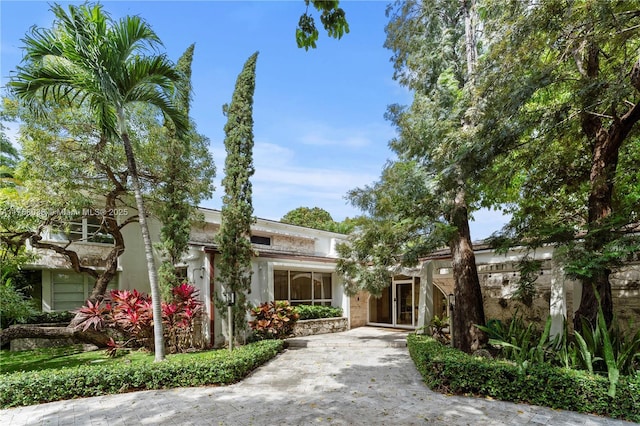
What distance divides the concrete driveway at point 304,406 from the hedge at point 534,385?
22cm

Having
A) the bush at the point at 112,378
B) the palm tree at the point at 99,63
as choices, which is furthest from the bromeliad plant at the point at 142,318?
the bush at the point at 112,378

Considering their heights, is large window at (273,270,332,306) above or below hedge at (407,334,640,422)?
above

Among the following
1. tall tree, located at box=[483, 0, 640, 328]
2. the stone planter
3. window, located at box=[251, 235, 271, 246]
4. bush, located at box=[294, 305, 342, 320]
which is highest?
tall tree, located at box=[483, 0, 640, 328]

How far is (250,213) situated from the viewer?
489 inches

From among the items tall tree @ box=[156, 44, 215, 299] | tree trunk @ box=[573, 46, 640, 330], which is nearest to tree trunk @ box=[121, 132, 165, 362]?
tall tree @ box=[156, 44, 215, 299]

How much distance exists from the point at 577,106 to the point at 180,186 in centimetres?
1200

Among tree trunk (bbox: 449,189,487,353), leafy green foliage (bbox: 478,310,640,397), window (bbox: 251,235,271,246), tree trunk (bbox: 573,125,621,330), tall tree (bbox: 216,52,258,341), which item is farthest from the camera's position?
window (bbox: 251,235,271,246)

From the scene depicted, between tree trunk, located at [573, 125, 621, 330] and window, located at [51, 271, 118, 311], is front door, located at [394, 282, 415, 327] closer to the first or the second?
tree trunk, located at [573, 125, 621, 330]

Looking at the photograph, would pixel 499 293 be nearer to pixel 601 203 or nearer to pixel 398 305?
pixel 398 305

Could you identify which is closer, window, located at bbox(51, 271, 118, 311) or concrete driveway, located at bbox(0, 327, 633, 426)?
concrete driveway, located at bbox(0, 327, 633, 426)

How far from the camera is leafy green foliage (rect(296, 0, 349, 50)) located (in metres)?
4.39

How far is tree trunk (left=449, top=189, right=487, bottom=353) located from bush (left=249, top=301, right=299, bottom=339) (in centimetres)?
605

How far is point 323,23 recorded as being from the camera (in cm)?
456

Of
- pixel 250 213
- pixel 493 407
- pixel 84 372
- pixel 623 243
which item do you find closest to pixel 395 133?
pixel 250 213
